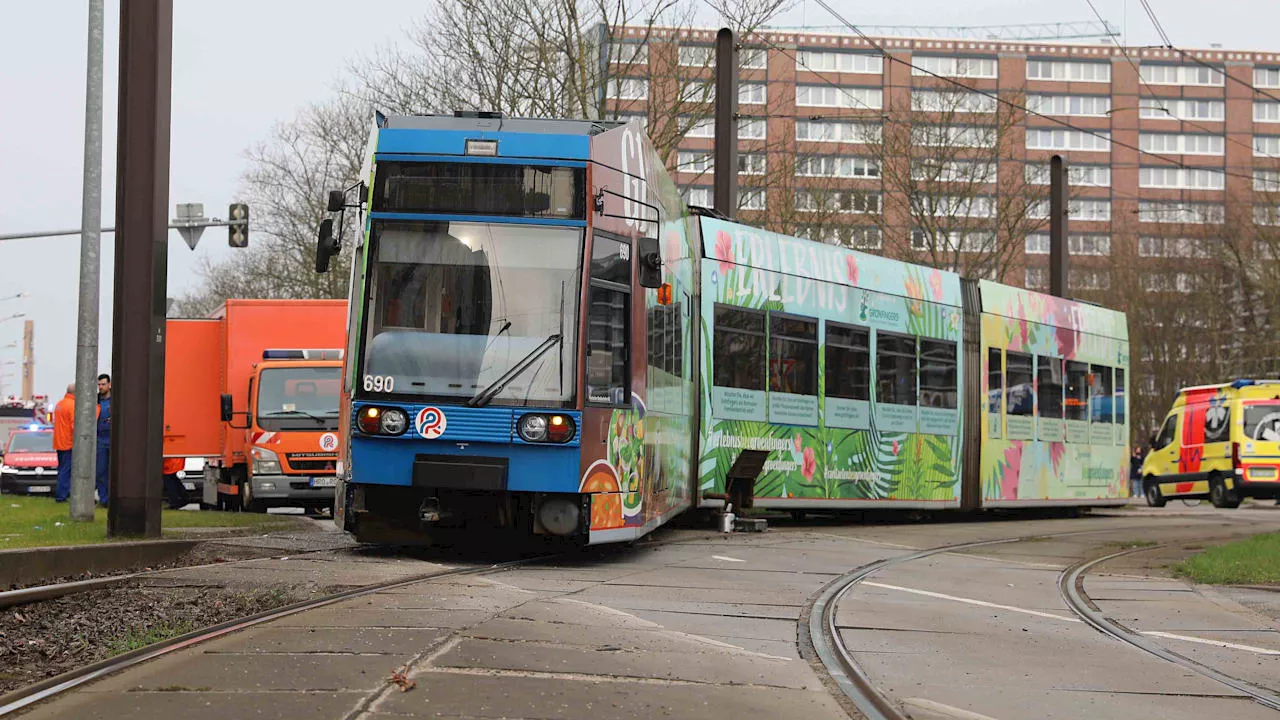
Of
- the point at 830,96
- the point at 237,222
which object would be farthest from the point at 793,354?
the point at 830,96

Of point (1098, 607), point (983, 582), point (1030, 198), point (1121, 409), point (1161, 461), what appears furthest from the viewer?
point (1030, 198)

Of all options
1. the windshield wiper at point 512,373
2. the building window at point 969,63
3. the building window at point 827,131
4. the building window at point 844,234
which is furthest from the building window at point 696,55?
the building window at point 969,63

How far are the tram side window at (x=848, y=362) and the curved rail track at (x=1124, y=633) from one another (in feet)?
17.9

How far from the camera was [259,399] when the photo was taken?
2362 centimetres

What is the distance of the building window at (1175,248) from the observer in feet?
200

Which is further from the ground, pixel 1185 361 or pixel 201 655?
pixel 1185 361

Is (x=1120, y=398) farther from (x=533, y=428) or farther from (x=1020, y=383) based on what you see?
(x=533, y=428)

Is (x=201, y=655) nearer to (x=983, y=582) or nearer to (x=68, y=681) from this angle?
(x=68, y=681)

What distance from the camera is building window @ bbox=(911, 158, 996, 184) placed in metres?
49.6

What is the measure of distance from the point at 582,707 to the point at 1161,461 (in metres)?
33.8

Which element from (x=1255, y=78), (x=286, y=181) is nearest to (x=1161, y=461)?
(x=286, y=181)

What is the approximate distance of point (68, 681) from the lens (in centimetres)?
680

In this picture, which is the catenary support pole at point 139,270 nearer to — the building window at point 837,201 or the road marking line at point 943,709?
the road marking line at point 943,709

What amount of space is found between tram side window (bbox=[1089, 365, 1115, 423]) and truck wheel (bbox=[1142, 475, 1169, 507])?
1067cm
